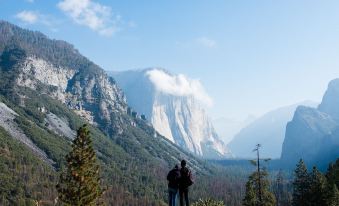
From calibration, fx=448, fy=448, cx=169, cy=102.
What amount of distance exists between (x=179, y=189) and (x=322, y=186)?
55858 mm

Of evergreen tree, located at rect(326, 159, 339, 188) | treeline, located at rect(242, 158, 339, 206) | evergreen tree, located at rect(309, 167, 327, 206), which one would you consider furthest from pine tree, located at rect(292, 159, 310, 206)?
evergreen tree, located at rect(326, 159, 339, 188)

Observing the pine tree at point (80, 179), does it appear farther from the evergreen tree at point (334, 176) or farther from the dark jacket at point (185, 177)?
the evergreen tree at point (334, 176)

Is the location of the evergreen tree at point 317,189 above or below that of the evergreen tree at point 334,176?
below

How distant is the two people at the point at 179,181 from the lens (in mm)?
27328

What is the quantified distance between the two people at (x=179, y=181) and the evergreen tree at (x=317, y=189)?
181 feet

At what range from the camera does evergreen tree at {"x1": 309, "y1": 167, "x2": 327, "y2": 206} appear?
252 feet

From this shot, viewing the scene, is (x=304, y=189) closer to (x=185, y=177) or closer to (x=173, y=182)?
(x=185, y=177)

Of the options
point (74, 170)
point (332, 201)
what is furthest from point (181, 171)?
point (332, 201)

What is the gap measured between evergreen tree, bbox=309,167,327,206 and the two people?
55.1m

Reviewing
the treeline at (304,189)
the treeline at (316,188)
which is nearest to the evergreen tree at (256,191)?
the treeline at (304,189)

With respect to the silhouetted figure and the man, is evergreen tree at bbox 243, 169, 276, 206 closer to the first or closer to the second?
the silhouetted figure

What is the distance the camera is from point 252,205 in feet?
230

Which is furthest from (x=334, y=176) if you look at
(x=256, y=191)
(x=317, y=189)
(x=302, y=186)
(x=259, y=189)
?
(x=259, y=189)

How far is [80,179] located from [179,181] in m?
28.5
